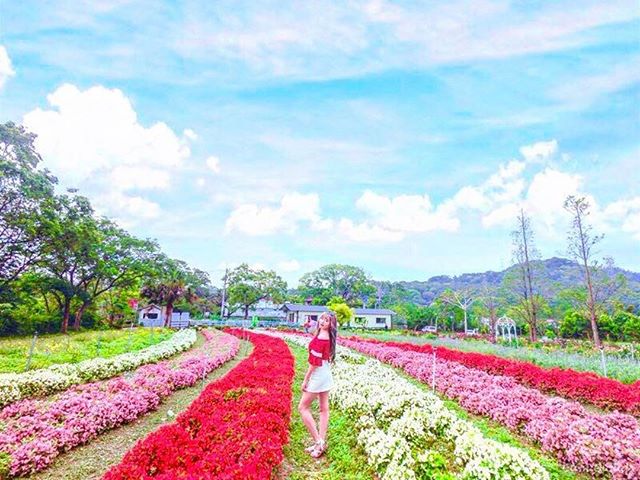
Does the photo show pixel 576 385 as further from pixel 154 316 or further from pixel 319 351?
pixel 154 316

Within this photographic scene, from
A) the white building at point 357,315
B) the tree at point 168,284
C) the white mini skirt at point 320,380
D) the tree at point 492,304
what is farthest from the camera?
the white building at point 357,315

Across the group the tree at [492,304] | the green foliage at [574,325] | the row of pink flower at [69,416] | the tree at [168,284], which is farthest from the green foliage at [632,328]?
the tree at [168,284]

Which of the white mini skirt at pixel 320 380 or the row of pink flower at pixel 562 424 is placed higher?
the white mini skirt at pixel 320 380

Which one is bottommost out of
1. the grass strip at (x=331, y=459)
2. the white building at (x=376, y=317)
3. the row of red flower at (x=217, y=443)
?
the white building at (x=376, y=317)

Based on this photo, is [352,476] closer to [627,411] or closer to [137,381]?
[137,381]

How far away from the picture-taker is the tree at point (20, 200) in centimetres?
1872

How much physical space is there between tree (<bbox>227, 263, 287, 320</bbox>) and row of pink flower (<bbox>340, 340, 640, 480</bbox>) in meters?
42.1

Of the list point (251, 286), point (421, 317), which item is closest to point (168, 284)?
point (251, 286)

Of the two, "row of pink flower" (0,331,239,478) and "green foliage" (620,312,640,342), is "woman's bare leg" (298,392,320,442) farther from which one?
"green foliage" (620,312,640,342)

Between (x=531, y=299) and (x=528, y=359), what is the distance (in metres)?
13.8

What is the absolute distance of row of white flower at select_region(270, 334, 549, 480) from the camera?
3410 mm

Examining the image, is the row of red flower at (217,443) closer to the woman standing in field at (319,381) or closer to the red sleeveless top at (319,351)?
the woman standing in field at (319,381)

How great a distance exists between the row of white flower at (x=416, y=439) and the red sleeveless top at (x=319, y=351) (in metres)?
1.09

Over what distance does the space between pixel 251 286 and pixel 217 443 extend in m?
46.6
